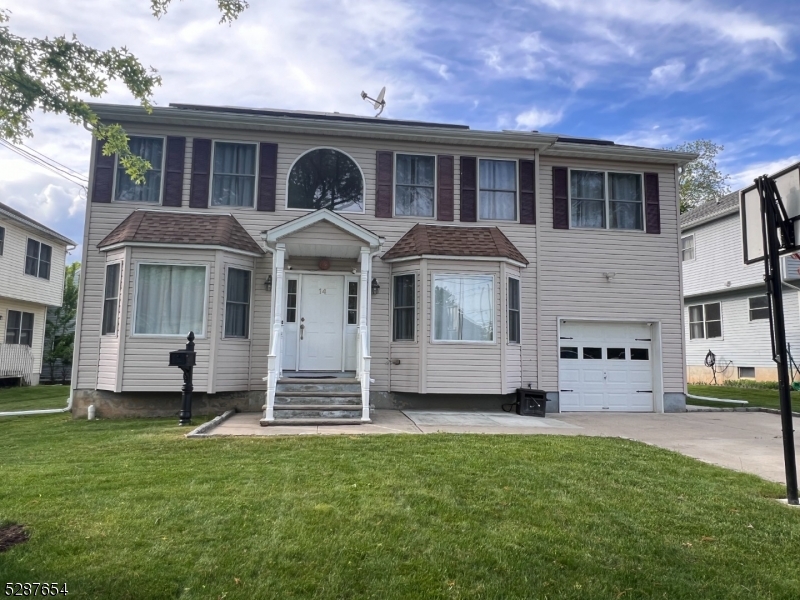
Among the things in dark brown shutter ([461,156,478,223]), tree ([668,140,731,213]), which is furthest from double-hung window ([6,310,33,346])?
tree ([668,140,731,213])

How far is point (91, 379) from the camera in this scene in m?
9.52

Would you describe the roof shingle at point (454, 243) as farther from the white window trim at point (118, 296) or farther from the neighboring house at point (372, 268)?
the white window trim at point (118, 296)

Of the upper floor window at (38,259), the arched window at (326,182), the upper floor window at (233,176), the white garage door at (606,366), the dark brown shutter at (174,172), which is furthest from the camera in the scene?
the upper floor window at (38,259)

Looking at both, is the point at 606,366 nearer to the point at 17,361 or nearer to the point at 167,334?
the point at 167,334

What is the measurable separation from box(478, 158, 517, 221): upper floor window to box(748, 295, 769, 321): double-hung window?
1175 cm

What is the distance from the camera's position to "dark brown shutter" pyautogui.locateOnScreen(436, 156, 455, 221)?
10.9m

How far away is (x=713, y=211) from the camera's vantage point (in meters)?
18.5

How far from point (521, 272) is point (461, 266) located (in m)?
1.56

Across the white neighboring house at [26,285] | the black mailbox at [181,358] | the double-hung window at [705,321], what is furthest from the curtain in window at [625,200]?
the white neighboring house at [26,285]

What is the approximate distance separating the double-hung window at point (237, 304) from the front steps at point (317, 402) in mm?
1692

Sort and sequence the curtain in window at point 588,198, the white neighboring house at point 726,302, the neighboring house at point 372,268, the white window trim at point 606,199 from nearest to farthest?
1. the neighboring house at point 372,268
2. the white window trim at point 606,199
3. the curtain in window at point 588,198
4. the white neighboring house at point 726,302

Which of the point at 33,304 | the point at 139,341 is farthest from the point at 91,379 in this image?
the point at 33,304

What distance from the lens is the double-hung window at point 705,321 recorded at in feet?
63.9

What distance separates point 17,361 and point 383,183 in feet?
51.8
